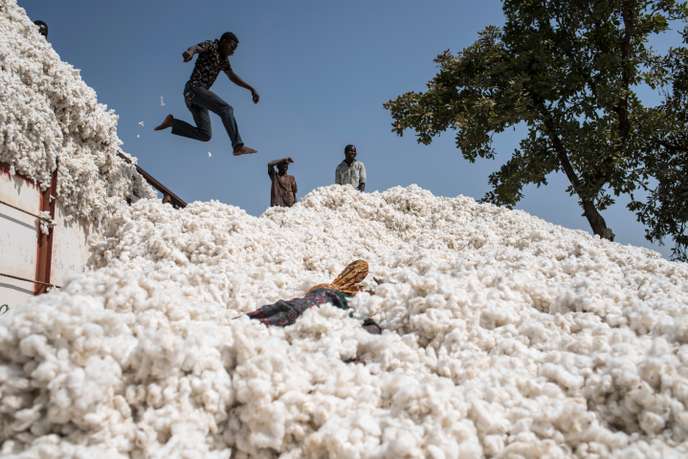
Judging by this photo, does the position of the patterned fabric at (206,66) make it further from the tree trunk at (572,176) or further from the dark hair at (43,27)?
the tree trunk at (572,176)

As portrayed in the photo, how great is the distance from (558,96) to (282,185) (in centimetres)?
543

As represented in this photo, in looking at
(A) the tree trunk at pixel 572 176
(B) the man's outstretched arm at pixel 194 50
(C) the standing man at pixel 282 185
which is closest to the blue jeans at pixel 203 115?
(B) the man's outstretched arm at pixel 194 50

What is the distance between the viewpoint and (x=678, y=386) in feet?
6.38

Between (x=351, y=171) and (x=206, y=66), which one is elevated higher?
(x=206, y=66)

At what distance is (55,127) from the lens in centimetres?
546

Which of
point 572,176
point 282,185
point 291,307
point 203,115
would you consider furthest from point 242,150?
point 572,176

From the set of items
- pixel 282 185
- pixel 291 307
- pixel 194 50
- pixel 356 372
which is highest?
pixel 194 50

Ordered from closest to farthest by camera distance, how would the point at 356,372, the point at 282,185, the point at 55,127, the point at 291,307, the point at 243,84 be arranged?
the point at 356,372
the point at 291,307
the point at 55,127
the point at 243,84
the point at 282,185

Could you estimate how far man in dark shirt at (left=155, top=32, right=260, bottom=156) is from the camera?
22.1 feet

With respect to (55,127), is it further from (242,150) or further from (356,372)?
(356,372)

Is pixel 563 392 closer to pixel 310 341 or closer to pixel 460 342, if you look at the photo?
pixel 460 342

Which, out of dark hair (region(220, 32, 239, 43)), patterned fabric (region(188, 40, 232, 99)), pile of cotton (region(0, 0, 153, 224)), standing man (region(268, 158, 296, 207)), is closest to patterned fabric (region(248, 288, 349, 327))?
pile of cotton (region(0, 0, 153, 224))

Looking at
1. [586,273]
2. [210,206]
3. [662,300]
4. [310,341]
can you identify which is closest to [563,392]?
[310,341]

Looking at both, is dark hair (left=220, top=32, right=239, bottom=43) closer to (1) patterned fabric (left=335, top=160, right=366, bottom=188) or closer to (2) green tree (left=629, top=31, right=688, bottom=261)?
(1) patterned fabric (left=335, top=160, right=366, bottom=188)
